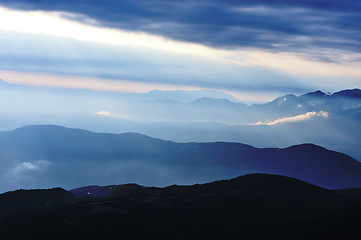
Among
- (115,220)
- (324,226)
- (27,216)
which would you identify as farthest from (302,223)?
(27,216)

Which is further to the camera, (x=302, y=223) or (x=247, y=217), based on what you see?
(x=247, y=217)

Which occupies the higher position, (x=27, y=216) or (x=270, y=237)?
(x=27, y=216)

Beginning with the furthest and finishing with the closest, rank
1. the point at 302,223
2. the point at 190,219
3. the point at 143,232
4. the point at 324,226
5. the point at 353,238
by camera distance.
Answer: the point at 190,219, the point at 143,232, the point at 302,223, the point at 324,226, the point at 353,238

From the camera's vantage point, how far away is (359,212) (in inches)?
6220

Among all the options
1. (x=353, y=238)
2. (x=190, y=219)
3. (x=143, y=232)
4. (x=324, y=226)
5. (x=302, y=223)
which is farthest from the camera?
(x=190, y=219)

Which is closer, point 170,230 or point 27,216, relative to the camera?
point 170,230

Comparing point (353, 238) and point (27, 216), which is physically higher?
point (27, 216)

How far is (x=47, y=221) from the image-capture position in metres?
181

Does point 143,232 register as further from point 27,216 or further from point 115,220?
point 27,216

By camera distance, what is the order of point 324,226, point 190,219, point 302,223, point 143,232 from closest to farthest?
point 324,226, point 302,223, point 143,232, point 190,219

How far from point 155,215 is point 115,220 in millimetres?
20149

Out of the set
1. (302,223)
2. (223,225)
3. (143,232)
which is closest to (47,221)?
(143,232)

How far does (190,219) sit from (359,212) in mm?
72798

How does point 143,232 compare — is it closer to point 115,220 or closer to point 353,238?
point 115,220
